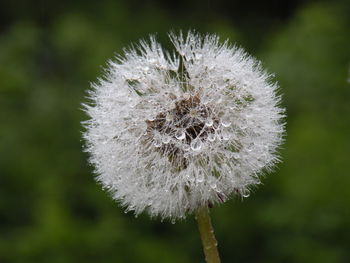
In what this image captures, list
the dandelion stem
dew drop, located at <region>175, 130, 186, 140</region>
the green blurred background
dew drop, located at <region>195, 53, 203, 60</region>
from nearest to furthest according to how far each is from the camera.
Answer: the dandelion stem → dew drop, located at <region>175, 130, 186, 140</region> → dew drop, located at <region>195, 53, 203, 60</region> → the green blurred background

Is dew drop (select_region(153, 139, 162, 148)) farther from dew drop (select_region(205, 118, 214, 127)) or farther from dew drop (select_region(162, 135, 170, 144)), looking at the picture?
dew drop (select_region(205, 118, 214, 127))

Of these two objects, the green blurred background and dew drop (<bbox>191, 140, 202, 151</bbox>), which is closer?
dew drop (<bbox>191, 140, 202, 151</bbox>)

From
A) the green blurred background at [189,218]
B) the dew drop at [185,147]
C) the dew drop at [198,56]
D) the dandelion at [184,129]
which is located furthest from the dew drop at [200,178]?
the green blurred background at [189,218]

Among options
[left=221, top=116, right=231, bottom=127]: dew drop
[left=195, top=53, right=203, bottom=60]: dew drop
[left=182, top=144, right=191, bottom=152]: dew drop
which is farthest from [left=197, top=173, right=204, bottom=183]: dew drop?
[left=195, top=53, right=203, bottom=60]: dew drop

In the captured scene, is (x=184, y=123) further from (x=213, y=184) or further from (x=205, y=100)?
(x=213, y=184)

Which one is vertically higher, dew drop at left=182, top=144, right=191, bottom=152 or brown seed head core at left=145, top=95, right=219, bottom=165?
brown seed head core at left=145, top=95, right=219, bottom=165
